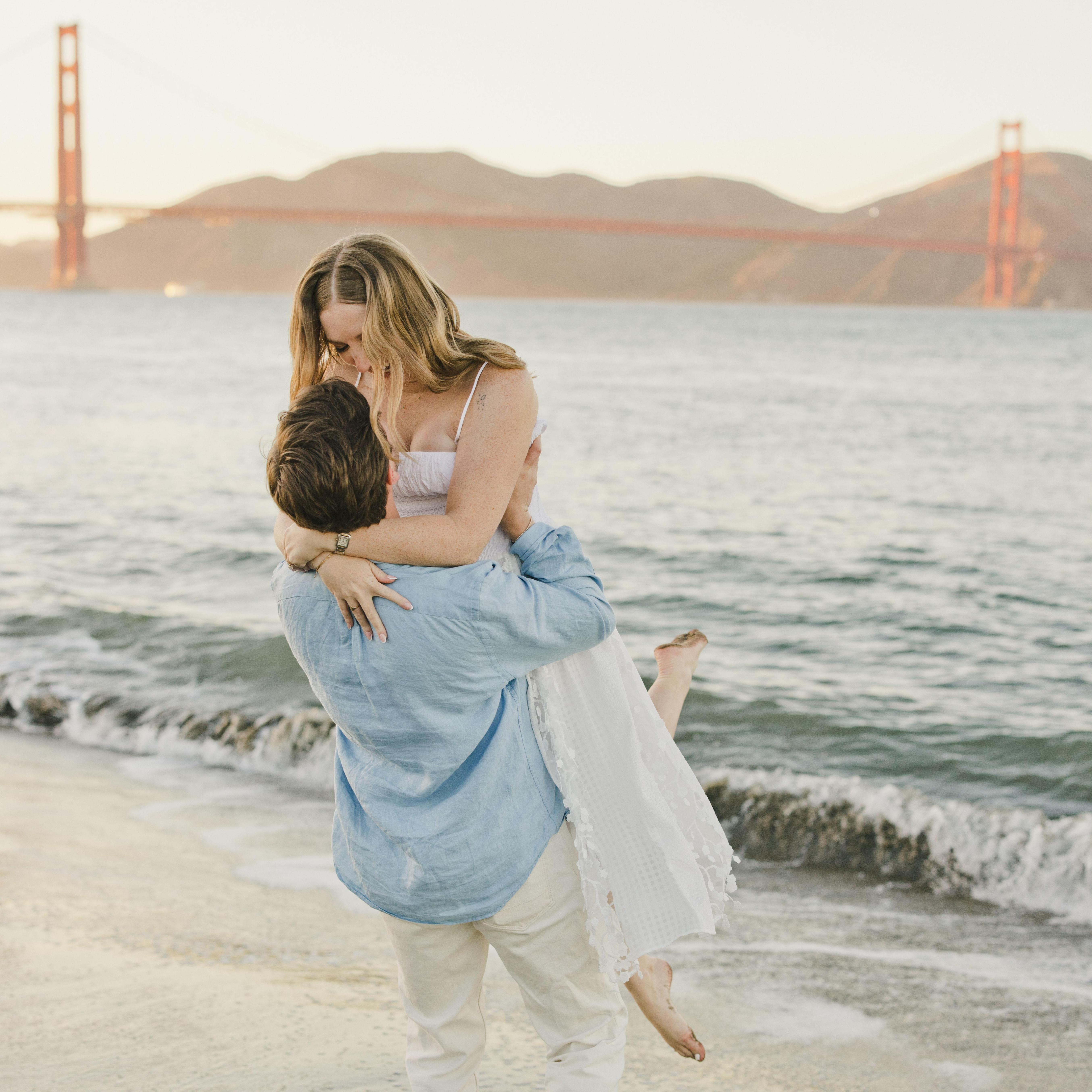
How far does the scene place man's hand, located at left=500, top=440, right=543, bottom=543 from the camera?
4.18ft

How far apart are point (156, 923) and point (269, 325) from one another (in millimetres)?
46748

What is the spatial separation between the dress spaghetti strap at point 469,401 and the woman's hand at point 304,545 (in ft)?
0.58

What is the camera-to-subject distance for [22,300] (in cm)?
6041

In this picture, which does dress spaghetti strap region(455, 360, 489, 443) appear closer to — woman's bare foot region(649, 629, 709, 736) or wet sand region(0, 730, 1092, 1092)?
woman's bare foot region(649, 629, 709, 736)

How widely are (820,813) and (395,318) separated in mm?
2800

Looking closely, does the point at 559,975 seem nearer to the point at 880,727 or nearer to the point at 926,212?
the point at 880,727

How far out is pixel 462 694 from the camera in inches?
46.4

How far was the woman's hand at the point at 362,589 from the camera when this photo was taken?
3.76 ft

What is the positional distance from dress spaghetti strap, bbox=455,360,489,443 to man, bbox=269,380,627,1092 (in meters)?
0.08

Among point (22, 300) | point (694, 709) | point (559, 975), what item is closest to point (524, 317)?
Result: point (22, 300)

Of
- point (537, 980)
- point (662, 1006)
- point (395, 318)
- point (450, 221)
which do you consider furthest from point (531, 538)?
point (450, 221)

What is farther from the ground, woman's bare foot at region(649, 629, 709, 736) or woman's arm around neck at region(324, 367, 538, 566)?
woman's arm around neck at region(324, 367, 538, 566)

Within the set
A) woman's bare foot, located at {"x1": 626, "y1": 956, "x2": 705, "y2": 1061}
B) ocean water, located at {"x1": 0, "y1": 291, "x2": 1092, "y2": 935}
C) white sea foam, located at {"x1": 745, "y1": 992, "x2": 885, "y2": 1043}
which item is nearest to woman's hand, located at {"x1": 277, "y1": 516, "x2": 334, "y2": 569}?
woman's bare foot, located at {"x1": 626, "y1": 956, "x2": 705, "y2": 1061}

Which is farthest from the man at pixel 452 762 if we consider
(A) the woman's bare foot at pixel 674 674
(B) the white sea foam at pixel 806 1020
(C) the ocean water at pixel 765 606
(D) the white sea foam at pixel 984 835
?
(D) the white sea foam at pixel 984 835
